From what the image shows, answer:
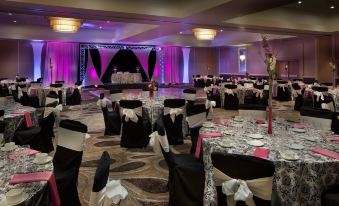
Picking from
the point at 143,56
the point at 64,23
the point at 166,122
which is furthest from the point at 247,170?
the point at 143,56

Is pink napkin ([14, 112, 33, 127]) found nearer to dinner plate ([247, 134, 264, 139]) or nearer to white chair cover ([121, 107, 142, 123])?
white chair cover ([121, 107, 142, 123])

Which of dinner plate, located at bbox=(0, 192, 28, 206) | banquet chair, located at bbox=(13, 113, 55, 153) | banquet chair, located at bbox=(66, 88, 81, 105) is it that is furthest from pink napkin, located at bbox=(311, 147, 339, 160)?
banquet chair, located at bbox=(66, 88, 81, 105)

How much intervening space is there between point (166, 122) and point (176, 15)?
171 inches

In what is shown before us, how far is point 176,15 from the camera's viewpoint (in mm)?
8555

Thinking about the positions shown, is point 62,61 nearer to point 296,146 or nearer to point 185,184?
point 185,184

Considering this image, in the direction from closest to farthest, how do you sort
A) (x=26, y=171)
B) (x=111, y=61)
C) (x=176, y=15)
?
(x=26, y=171) → (x=176, y=15) → (x=111, y=61)

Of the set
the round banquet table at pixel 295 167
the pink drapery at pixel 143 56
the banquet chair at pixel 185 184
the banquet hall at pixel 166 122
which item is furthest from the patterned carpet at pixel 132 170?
the pink drapery at pixel 143 56

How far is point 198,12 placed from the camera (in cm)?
786

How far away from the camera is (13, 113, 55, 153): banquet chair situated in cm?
441

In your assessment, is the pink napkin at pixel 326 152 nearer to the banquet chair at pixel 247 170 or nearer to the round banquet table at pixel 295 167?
the round banquet table at pixel 295 167

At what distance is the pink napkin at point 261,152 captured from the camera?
2401 mm

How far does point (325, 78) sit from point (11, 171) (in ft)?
50.7

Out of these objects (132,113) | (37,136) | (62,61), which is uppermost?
→ (62,61)

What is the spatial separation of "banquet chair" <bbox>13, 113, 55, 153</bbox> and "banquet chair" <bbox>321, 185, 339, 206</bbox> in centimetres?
399
